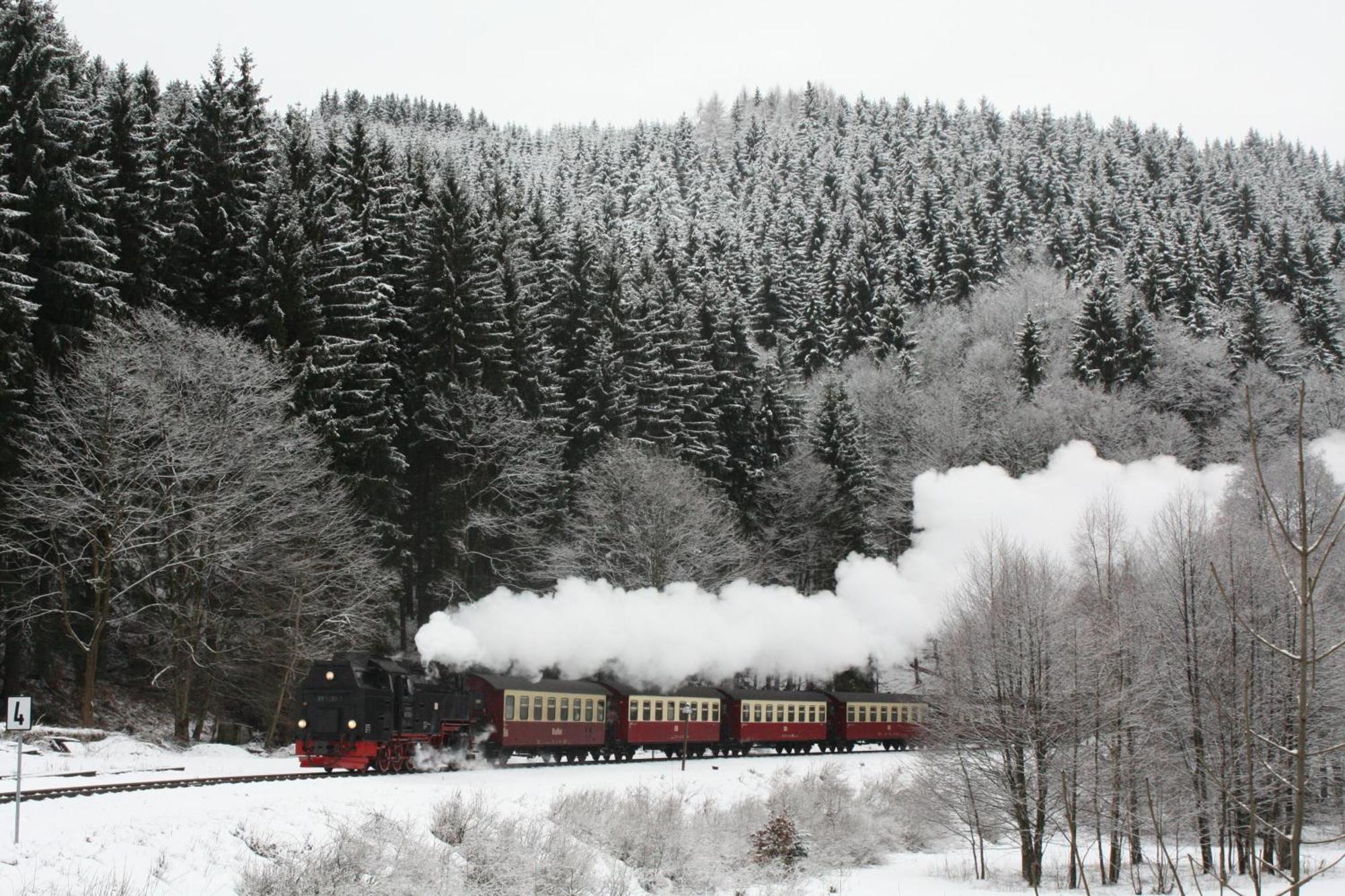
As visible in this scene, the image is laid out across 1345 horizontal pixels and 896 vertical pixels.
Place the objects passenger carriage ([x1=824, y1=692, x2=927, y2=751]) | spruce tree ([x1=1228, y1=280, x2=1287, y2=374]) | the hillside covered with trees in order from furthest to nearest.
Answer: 1. spruce tree ([x1=1228, y1=280, x2=1287, y2=374])
2. passenger carriage ([x1=824, y1=692, x2=927, y2=751])
3. the hillside covered with trees

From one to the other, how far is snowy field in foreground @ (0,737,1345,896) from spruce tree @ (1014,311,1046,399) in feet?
134

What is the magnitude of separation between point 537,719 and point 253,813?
42.7 feet

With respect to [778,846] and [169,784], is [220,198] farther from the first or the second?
[778,846]

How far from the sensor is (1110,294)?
77250 millimetres

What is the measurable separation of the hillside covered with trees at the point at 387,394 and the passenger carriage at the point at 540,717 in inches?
271

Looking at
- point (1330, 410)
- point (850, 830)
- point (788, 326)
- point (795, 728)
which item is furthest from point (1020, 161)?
point (850, 830)

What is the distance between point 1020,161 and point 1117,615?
127 meters

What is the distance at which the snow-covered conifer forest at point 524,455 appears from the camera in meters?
29.0

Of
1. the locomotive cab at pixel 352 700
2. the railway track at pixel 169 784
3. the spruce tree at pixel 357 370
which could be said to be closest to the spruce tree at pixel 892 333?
the spruce tree at pixel 357 370

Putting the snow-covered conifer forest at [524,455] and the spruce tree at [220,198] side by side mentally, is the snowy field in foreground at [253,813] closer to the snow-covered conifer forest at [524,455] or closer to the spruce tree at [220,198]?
the snow-covered conifer forest at [524,455]

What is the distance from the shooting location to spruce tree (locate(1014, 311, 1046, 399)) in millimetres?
73812

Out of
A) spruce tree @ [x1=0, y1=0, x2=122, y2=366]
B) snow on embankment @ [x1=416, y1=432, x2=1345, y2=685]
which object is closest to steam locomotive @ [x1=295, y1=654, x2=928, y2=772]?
snow on embankment @ [x1=416, y1=432, x2=1345, y2=685]

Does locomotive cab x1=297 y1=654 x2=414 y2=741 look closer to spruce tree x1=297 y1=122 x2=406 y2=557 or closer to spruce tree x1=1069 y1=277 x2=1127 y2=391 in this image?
spruce tree x1=297 y1=122 x2=406 y2=557

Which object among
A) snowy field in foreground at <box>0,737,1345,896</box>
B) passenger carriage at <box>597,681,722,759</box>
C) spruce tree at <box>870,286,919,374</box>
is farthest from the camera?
spruce tree at <box>870,286,919,374</box>
